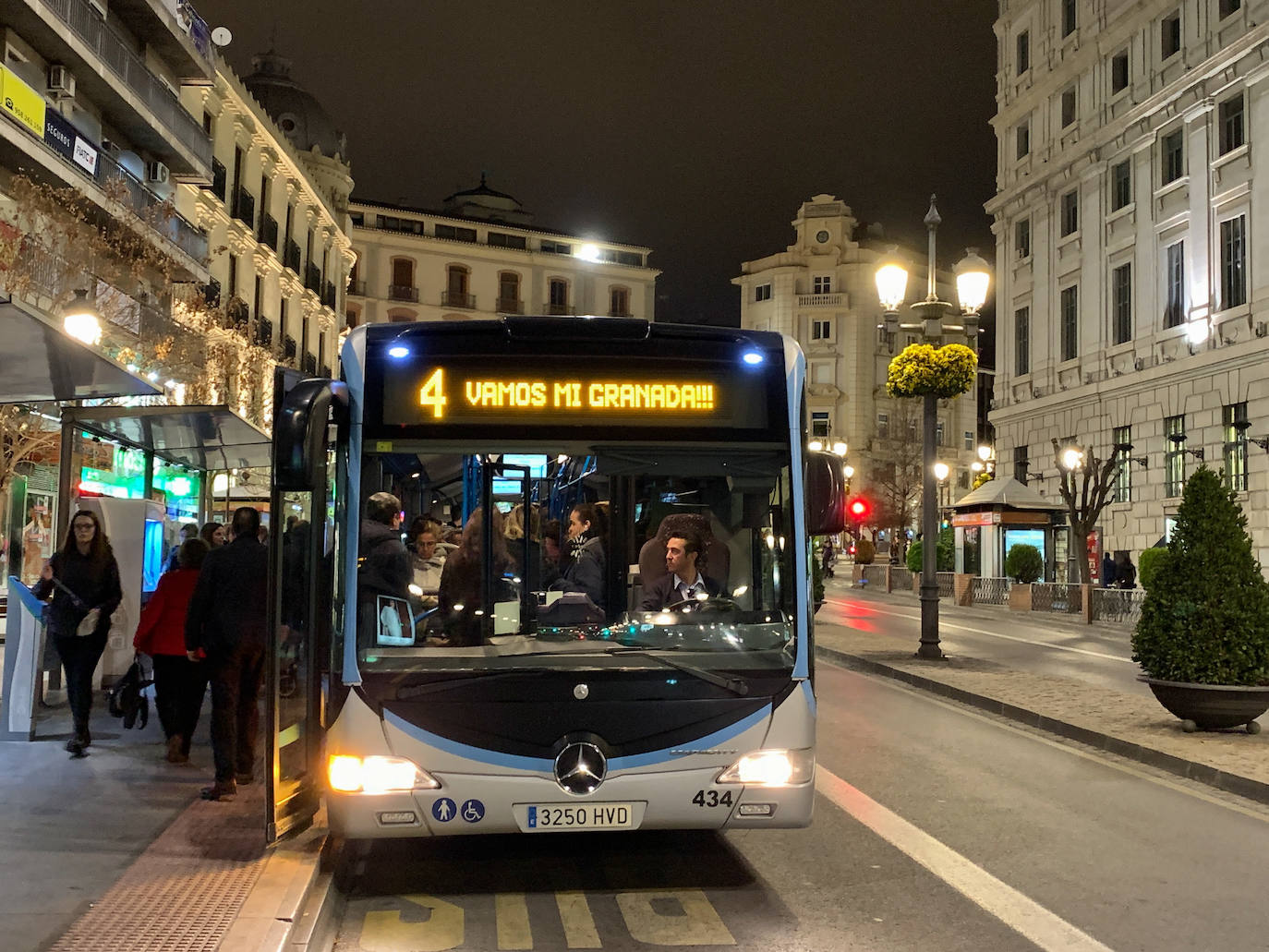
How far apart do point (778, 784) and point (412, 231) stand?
238 feet

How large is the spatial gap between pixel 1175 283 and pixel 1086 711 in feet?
84.8

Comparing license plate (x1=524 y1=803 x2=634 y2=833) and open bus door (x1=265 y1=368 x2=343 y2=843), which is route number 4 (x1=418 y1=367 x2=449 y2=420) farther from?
license plate (x1=524 y1=803 x2=634 y2=833)

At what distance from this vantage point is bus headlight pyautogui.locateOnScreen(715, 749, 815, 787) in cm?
606

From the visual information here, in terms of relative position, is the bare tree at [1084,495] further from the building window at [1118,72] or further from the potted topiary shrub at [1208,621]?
the potted topiary shrub at [1208,621]

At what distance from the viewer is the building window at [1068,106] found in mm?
41125

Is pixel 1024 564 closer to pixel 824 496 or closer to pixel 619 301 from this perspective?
pixel 824 496

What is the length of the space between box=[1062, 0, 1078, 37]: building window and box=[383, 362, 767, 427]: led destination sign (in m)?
39.4

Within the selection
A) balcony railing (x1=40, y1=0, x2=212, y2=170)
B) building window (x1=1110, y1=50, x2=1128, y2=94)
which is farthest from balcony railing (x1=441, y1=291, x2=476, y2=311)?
building window (x1=1110, y1=50, x2=1128, y2=94)

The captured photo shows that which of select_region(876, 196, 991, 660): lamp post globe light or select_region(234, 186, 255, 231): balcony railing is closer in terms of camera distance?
select_region(876, 196, 991, 660): lamp post globe light

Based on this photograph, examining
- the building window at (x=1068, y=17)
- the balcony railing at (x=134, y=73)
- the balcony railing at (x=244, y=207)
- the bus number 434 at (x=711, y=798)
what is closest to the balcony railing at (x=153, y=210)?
the balcony railing at (x=134, y=73)

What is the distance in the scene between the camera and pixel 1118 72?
3819cm

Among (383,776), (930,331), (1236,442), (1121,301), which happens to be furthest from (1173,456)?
(383,776)

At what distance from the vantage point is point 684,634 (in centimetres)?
615

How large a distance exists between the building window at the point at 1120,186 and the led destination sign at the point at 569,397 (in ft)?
115
